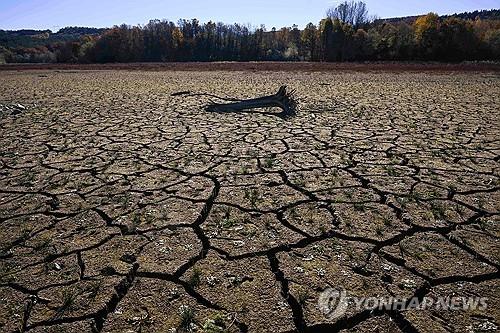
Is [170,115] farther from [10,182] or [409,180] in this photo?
[409,180]

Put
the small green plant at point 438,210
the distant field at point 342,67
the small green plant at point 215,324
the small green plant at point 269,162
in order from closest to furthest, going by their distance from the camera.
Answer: the small green plant at point 215,324 < the small green plant at point 438,210 < the small green plant at point 269,162 < the distant field at point 342,67

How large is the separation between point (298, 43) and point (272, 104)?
43.1 m

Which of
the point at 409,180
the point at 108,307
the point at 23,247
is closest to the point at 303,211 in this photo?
the point at 409,180

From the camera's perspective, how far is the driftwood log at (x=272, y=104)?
8.08m

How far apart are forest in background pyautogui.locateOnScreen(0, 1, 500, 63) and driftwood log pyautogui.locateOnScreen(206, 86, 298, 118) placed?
30.5 m

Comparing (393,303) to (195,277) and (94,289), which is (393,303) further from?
(94,289)

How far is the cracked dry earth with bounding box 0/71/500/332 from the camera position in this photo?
6.86ft

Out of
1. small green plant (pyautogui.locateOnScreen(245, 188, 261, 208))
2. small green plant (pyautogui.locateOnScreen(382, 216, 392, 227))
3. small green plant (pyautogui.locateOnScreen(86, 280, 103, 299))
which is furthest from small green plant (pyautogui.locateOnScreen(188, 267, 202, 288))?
small green plant (pyautogui.locateOnScreen(382, 216, 392, 227))

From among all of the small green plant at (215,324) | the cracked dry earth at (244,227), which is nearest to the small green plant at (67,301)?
the cracked dry earth at (244,227)

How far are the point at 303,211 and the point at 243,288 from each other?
118 cm

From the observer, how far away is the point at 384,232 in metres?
2.90

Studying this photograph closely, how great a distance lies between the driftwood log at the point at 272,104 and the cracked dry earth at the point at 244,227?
1632mm

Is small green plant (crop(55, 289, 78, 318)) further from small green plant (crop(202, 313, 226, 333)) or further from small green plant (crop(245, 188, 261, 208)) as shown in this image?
small green plant (crop(245, 188, 261, 208))

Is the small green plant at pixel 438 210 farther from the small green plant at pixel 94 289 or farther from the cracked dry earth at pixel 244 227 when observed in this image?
the small green plant at pixel 94 289
